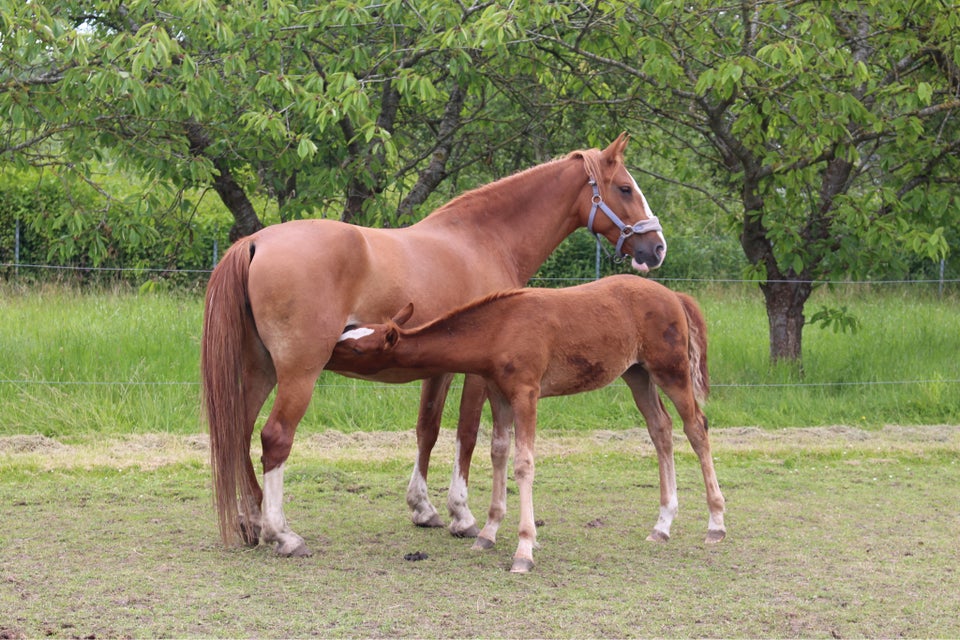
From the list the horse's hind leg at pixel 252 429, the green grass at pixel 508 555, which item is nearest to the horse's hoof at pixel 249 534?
the horse's hind leg at pixel 252 429

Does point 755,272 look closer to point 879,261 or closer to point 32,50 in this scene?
point 879,261

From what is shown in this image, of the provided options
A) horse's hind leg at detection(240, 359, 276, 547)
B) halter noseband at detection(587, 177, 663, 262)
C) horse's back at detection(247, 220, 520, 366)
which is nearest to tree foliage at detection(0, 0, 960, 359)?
halter noseband at detection(587, 177, 663, 262)

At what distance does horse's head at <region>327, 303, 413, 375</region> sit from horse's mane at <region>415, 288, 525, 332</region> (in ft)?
0.41

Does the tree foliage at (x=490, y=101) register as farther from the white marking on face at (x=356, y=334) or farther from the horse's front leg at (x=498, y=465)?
the horse's front leg at (x=498, y=465)

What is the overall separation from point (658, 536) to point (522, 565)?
1.06 metres

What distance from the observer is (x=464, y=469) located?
6.23 m

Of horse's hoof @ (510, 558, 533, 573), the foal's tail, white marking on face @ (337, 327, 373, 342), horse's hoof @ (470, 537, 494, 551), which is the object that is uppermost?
white marking on face @ (337, 327, 373, 342)

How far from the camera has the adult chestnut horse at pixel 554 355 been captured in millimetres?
5355

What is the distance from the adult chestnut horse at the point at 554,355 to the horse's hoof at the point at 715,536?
1 cm

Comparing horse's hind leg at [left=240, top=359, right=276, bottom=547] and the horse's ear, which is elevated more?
the horse's ear

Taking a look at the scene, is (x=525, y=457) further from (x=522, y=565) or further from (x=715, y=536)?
(x=715, y=536)

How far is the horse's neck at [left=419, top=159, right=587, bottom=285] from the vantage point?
6.46m

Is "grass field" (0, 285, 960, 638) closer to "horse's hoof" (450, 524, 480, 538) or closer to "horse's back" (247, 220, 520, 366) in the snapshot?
"horse's hoof" (450, 524, 480, 538)

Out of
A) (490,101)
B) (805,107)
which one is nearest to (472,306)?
(805,107)
